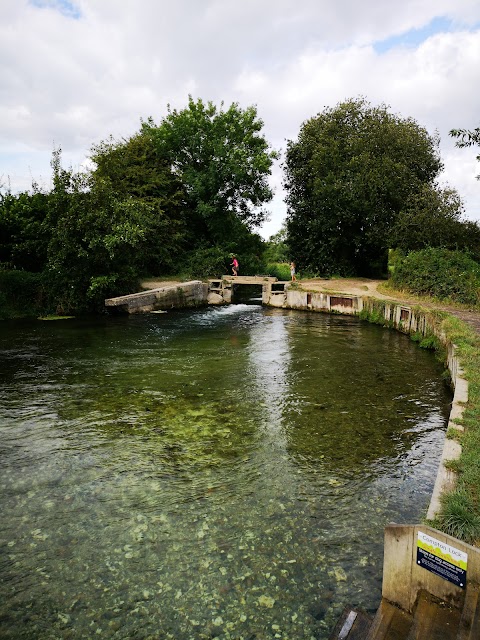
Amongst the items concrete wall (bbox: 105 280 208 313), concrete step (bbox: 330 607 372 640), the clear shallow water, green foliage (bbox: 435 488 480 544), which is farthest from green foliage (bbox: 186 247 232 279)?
concrete step (bbox: 330 607 372 640)

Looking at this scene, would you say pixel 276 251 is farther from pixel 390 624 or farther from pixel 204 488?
pixel 390 624

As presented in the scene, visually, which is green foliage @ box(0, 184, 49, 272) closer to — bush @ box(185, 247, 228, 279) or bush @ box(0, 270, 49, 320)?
bush @ box(0, 270, 49, 320)

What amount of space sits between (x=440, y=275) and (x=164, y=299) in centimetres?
1346

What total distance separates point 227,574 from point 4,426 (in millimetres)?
5795

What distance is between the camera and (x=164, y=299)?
2444 cm

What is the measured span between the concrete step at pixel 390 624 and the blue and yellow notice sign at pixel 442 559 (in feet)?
1.62

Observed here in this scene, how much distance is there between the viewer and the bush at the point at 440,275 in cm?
1911

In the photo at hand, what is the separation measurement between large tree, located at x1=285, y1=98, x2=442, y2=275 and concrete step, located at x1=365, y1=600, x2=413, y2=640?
24.6 metres

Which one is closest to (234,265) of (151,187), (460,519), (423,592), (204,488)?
(151,187)

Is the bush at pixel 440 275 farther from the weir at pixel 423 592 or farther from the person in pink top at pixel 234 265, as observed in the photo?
the weir at pixel 423 592

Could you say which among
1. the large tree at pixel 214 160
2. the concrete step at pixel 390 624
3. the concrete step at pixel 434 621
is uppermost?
the large tree at pixel 214 160

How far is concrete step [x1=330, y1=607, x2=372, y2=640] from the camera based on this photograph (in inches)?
157

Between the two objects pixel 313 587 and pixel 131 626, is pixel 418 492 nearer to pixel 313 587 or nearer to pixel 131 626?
pixel 313 587

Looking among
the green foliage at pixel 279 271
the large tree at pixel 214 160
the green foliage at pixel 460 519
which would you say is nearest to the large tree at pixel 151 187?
the large tree at pixel 214 160
